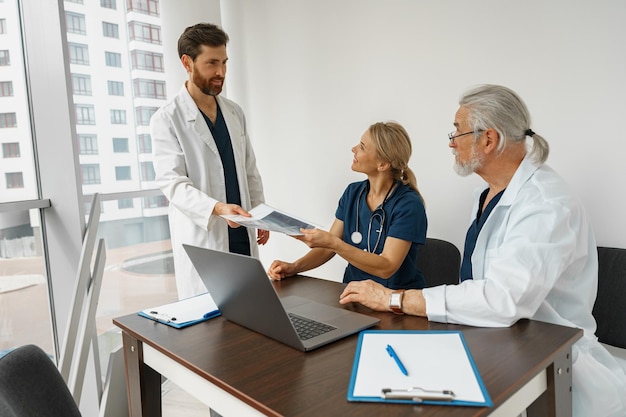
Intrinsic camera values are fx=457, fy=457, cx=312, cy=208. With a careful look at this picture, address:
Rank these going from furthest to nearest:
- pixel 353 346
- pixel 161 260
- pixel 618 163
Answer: pixel 161 260 < pixel 618 163 < pixel 353 346

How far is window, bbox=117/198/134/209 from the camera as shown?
3.02 metres

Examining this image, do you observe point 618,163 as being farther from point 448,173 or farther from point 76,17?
point 76,17

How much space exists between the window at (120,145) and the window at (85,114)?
0.18 m

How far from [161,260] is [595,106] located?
2.84 metres

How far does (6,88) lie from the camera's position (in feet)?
7.63

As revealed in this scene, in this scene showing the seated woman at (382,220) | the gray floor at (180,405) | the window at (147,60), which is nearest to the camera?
the seated woman at (382,220)

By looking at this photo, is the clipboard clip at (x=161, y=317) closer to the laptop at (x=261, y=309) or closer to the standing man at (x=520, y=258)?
the laptop at (x=261, y=309)

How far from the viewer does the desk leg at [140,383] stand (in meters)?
1.31

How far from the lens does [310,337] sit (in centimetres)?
114

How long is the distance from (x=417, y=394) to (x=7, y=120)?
2.43 meters

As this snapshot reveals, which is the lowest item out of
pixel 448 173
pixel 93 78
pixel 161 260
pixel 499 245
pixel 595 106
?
pixel 161 260

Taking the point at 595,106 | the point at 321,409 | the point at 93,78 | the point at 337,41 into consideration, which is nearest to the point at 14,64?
the point at 93,78

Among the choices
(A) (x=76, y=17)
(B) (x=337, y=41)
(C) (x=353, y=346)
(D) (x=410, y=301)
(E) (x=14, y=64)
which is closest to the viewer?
(C) (x=353, y=346)

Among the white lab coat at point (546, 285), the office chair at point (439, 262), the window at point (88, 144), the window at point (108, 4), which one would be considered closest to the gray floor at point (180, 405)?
the office chair at point (439, 262)
